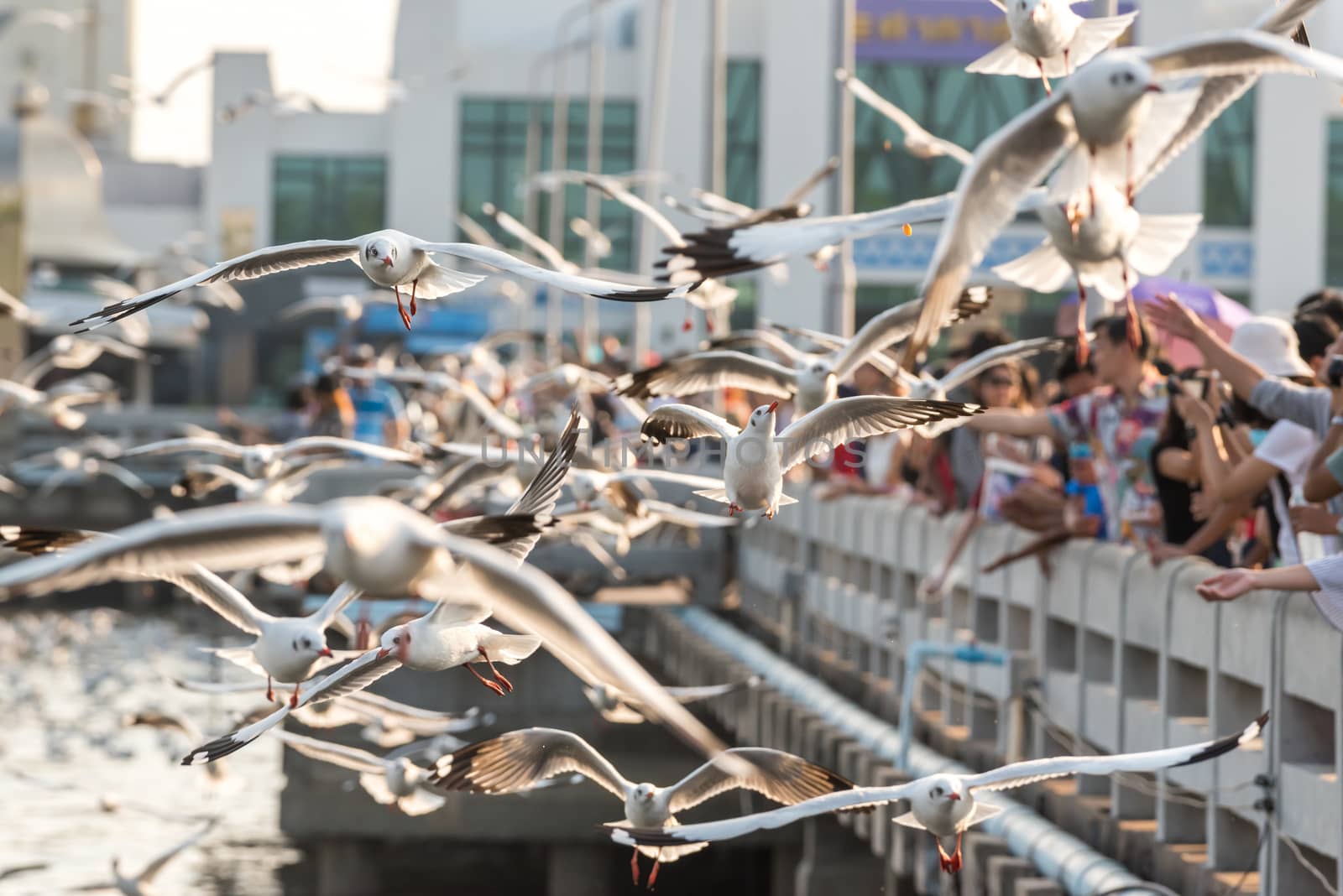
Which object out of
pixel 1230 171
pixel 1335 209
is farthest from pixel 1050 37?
pixel 1335 209

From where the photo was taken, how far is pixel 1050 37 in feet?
20.2

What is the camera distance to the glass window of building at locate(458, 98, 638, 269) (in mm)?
55594

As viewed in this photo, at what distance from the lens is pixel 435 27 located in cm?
5588

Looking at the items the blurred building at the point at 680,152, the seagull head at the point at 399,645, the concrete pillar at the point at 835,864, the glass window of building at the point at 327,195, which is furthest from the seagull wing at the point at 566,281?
the glass window of building at the point at 327,195

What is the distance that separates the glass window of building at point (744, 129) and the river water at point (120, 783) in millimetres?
21725

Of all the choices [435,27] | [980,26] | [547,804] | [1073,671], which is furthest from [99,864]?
[435,27]

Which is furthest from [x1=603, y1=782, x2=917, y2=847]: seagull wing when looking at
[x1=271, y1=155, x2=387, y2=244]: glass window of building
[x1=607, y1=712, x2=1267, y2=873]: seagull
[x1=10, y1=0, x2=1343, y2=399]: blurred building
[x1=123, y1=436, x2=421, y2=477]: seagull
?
[x1=271, y1=155, x2=387, y2=244]: glass window of building

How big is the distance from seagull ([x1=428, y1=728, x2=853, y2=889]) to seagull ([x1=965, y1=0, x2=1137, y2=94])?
2.10 m

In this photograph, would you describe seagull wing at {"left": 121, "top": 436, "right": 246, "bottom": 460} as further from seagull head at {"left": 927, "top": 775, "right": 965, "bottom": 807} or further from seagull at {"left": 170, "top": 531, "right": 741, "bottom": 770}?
seagull head at {"left": 927, "top": 775, "right": 965, "bottom": 807}

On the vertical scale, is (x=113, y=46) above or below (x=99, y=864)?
above

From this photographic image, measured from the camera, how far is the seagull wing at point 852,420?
7.01 m

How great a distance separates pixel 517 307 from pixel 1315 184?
16.4 meters

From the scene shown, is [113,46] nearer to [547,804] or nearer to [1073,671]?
Result: [547,804]

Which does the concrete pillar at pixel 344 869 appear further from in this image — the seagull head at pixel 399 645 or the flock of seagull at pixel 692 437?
the seagull head at pixel 399 645
